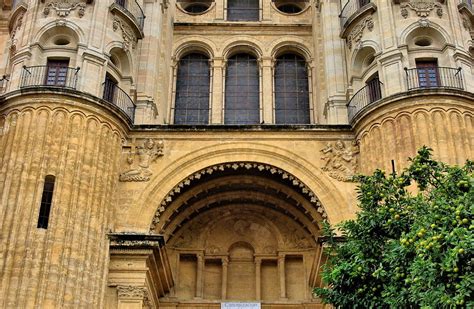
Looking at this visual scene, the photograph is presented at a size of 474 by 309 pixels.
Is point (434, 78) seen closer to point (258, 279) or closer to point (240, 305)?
point (258, 279)

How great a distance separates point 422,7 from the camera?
68.8 feet

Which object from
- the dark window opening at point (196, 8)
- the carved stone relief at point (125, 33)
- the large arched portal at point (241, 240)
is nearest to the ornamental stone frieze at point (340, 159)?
the large arched portal at point (241, 240)

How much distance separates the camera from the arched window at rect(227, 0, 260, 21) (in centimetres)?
2550

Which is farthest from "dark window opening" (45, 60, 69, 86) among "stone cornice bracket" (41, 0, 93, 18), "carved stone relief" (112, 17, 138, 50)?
"carved stone relief" (112, 17, 138, 50)

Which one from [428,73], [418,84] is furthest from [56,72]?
[428,73]

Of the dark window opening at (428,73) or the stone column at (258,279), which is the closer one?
the dark window opening at (428,73)

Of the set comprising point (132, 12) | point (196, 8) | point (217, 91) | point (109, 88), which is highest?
point (196, 8)

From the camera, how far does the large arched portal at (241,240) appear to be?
20.8 meters

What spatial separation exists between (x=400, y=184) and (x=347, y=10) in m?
11.4

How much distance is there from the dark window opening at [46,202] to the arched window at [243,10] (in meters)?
10.5

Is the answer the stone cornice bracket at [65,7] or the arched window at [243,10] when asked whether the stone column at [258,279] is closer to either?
the arched window at [243,10]

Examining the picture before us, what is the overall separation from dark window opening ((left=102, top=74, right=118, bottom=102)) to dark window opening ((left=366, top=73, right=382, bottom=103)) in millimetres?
7717

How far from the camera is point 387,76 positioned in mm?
19984

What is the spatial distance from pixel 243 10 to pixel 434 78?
→ 852cm
